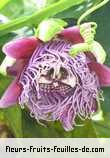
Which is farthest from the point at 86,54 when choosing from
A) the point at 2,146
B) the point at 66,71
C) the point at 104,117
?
the point at 2,146

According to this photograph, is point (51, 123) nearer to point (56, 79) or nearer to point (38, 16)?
point (56, 79)

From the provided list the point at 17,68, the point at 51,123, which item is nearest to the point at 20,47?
the point at 17,68

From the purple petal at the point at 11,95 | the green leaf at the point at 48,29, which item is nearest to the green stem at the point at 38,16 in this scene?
the green leaf at the point at 48,29

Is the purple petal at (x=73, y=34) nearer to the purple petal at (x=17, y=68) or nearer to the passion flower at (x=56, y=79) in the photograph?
the passion flower at (x=56, y=79)

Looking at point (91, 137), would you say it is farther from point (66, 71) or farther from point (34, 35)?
point (34, 35)

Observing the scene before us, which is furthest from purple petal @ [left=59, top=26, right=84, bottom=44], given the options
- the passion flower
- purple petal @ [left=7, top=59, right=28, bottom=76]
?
purple petal @ [left=7, top=59, right=28, bottom=76]
